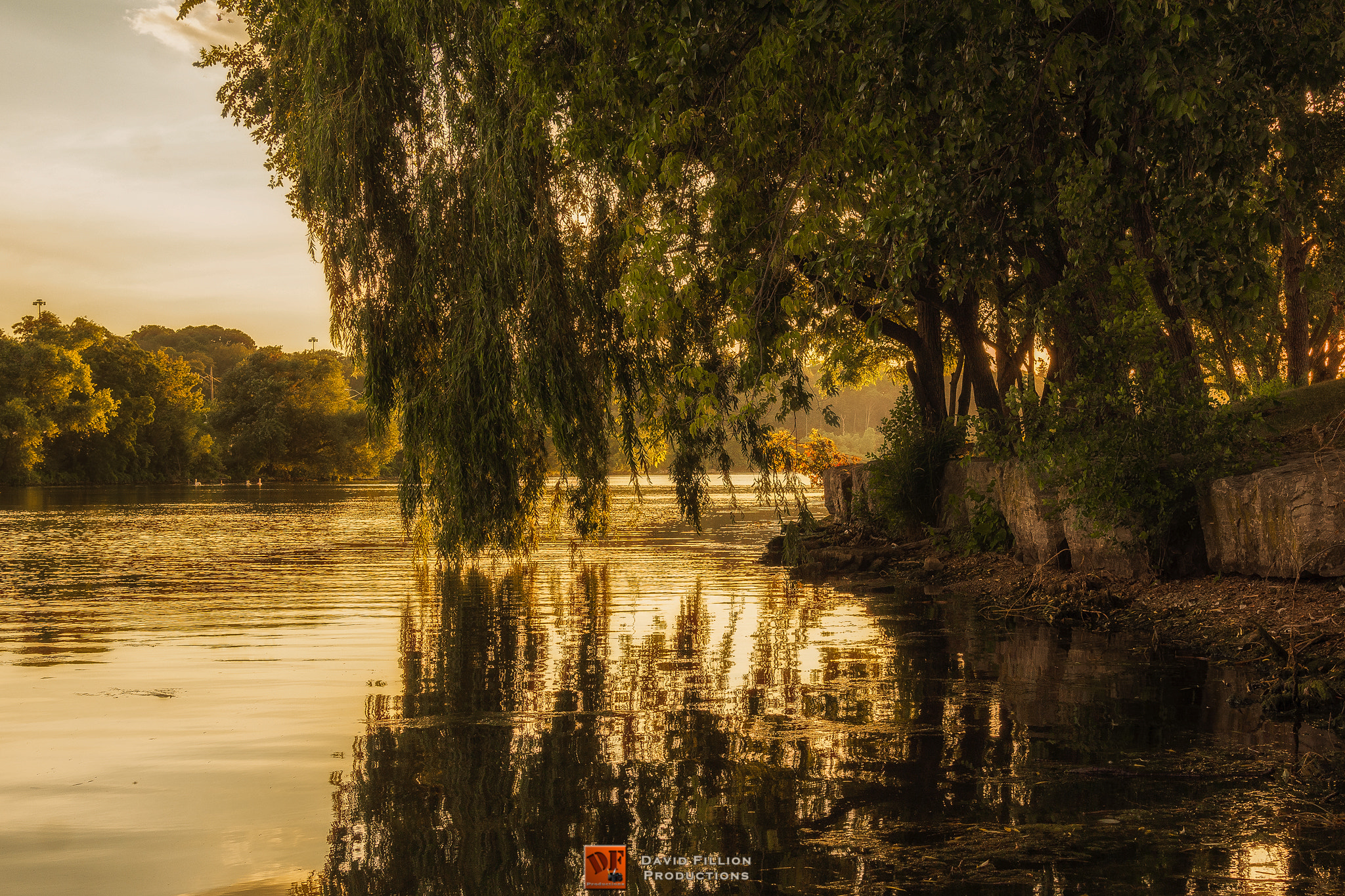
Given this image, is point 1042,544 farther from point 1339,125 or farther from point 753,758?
point 753,758

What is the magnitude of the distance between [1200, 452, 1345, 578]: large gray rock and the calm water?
1.61 meters

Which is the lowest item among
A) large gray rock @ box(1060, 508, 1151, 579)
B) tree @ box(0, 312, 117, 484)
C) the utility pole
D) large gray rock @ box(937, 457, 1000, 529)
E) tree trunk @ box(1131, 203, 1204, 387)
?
large gray rock @ box(1060, 508, 1151, 579)

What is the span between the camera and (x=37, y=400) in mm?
66438

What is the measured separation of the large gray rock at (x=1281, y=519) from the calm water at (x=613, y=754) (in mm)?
1607

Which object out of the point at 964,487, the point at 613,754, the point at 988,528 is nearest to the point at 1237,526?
the point at 988,528

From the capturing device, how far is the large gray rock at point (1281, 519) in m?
8.73

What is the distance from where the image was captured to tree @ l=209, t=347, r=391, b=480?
8638cm

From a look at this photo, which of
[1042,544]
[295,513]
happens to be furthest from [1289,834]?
[295,513]

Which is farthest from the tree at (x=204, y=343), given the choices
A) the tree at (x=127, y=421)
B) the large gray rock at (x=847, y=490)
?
the large gray rock at (x=847, y=490)

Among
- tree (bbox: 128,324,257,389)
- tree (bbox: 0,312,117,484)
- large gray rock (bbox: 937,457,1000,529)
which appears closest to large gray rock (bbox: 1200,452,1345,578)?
large gray rock (bbox: 937,457,1000,529)

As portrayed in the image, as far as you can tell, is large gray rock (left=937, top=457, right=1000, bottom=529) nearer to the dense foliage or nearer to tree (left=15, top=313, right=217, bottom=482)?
the dense foliage

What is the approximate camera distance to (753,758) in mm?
5727

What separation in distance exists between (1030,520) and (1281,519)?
459 cm

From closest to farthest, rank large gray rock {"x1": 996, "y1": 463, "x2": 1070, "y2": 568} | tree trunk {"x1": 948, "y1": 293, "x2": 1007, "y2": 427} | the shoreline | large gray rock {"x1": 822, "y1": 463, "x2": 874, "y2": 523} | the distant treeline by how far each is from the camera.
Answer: the shoreline < large gray rock {"x1": 996, "y1": 463, "x2": 1070, "y2": 568} < tree trunk {"x1": 948, "y1": 293, "x2": 1007, "y2": 427} < large gray rock {"x1": 822, "y1": 463, "x2": 874, "y2": 523} < the distant treeline
